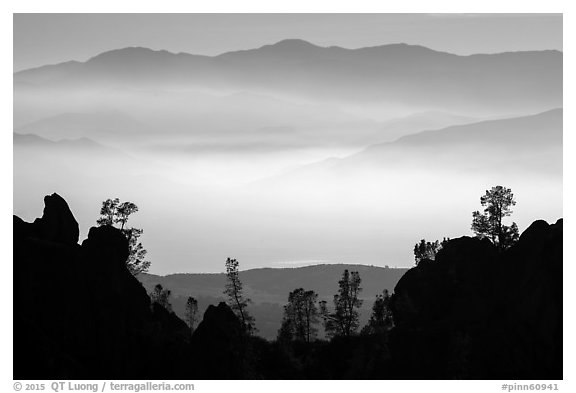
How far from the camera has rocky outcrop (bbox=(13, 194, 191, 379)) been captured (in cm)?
9269

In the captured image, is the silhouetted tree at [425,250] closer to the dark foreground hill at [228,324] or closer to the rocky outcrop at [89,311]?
the dark foreground hill at [228,324]

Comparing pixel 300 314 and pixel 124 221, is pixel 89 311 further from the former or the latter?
pixel 300 314

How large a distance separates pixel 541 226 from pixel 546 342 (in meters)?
13.7

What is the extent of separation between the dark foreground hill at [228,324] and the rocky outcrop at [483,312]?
117mm

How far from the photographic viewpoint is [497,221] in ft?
370

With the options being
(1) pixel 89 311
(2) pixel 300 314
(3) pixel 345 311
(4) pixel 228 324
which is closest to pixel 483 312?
(3) pixel 345 311

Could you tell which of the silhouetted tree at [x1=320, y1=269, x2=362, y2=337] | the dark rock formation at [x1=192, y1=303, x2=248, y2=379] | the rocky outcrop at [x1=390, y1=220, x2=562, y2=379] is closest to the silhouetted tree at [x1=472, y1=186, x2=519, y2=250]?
the rocky outcrop at [x1=390, y1=220, x2=562, y2=379]

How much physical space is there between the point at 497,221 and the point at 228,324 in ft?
127

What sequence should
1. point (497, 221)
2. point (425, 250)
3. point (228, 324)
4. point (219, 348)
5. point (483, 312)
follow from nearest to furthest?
point (219, 348), point (228, 324), point (483, 312), point (497, 221), point (425, 250)

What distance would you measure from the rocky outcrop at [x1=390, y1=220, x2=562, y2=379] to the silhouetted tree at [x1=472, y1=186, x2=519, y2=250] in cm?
946

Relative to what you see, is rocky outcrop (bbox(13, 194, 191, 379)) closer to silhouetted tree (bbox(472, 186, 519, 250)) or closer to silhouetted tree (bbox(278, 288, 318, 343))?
silhouetted tree (bbox(278, 288, 318, 343))

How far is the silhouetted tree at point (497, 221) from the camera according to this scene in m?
112

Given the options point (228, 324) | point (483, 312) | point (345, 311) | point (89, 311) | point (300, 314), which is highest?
point (345, 311)

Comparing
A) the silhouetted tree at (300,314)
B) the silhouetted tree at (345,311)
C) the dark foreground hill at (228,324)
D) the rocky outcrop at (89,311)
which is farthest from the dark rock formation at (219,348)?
the silhouetted tree at (300,314)
